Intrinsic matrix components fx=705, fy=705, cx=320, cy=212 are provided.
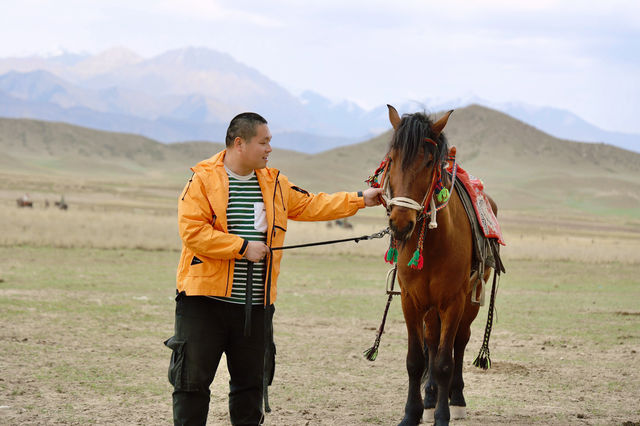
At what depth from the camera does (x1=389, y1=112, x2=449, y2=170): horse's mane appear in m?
4.79

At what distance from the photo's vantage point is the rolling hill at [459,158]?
10112 cm

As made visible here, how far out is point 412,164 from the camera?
15.7 feet

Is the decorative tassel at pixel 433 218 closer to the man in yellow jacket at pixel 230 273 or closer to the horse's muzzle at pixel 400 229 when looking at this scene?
the horse's muzzle at pixel 400 229

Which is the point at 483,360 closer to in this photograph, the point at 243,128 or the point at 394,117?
the point at 394,117

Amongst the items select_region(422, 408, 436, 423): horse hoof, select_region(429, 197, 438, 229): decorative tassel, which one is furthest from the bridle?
select_region(422, 408, 436, 423): horse hoof

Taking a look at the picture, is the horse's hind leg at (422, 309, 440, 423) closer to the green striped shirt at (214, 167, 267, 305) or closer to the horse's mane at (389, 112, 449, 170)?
the horse's mane at (389, 112, 449, 170)

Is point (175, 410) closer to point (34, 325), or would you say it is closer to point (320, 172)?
point (34, 325)

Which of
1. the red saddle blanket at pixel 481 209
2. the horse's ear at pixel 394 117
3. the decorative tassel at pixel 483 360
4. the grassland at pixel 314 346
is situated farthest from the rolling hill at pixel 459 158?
the horse's ear at pixel 394 117

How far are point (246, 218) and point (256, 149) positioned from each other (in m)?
0.43

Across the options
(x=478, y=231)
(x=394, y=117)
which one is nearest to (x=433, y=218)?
(x=394, y=117)

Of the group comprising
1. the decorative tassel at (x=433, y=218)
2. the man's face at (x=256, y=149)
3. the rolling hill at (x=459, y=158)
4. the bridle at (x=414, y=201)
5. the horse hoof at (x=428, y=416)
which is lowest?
the horse hoof at (x=428, y=416)

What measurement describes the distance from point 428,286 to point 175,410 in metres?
2.14

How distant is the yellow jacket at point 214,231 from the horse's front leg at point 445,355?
5.53ft

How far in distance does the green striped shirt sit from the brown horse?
0.88 m
